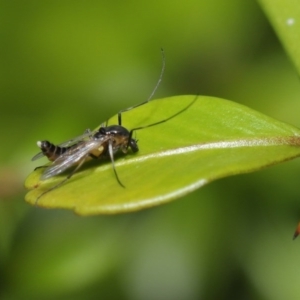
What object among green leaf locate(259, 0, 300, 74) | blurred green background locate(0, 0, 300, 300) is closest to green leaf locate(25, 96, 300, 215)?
green leaf locate(259, 0, 300, 74)

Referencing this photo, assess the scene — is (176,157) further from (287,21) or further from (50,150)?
(50,150)

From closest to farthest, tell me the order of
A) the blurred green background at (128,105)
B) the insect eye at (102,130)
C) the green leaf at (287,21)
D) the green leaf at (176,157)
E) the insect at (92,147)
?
the green leaf at (176,157), the green leaf at (287,21), the insect at (92,147), the insect eye at (102,130), the blurred green background at (128,105)

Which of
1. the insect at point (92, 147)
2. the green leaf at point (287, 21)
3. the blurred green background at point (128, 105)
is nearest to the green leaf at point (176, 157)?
the insect at point (92, 147)

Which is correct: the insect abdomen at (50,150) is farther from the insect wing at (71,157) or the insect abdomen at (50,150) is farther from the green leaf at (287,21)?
the green leaf at (287,21)

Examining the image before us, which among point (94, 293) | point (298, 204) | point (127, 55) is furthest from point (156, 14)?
point (94, 293)

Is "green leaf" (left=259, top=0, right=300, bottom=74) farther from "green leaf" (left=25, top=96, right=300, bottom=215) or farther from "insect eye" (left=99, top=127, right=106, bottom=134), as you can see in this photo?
"insect eye" (left=99, top=127, right=106, bottom=134)
